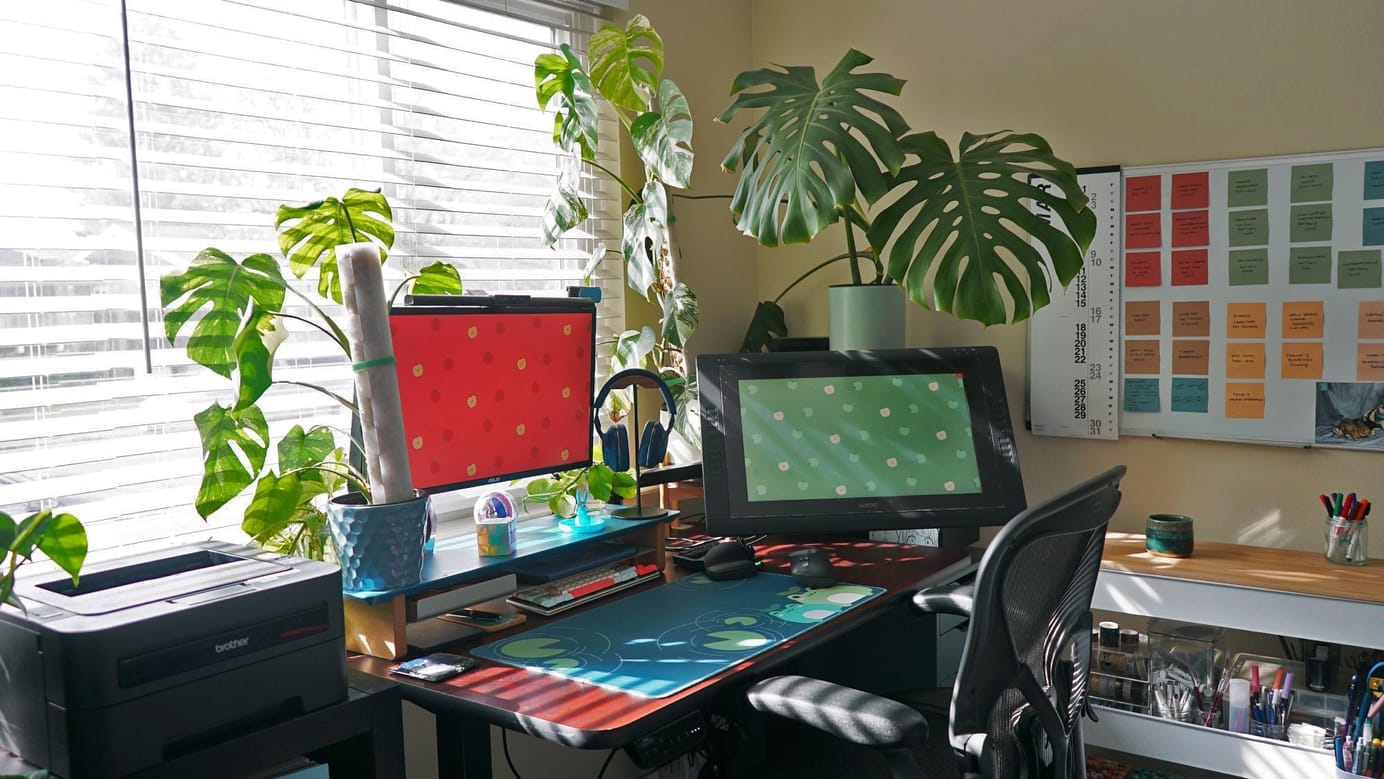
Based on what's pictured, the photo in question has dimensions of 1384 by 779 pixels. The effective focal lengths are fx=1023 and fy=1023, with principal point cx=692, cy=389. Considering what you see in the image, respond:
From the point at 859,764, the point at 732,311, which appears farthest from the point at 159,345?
the point at 732,311

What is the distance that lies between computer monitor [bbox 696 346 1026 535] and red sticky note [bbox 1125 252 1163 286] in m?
0.64

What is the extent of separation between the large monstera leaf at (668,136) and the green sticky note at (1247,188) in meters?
1.32

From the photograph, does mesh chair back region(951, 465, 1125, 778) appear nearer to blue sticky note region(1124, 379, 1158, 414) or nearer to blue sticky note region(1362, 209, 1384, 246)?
blue sticky note region(1124, 379, 1158, 414)

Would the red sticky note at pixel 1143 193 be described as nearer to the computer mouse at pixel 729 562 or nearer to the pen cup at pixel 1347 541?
the pen cup at pixel 1347 541

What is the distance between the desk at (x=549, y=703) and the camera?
138 cm

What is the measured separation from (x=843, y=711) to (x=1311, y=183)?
1.81m

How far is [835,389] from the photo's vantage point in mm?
2250

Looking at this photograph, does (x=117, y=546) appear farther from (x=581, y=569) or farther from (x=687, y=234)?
(x=687, y=234)

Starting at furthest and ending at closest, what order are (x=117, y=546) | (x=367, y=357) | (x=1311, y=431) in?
(x=1311, y=431) < (x=117, y=546) < (x=367, y=357)

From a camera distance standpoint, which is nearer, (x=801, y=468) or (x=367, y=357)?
(x=367, y=357)

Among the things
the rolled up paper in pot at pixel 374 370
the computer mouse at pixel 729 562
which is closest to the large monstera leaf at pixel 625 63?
the rolled up paper in pot at pixel 374 370

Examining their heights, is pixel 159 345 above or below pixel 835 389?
above

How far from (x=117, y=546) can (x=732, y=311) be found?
73.2 inches

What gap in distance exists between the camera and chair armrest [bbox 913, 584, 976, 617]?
1.89m
